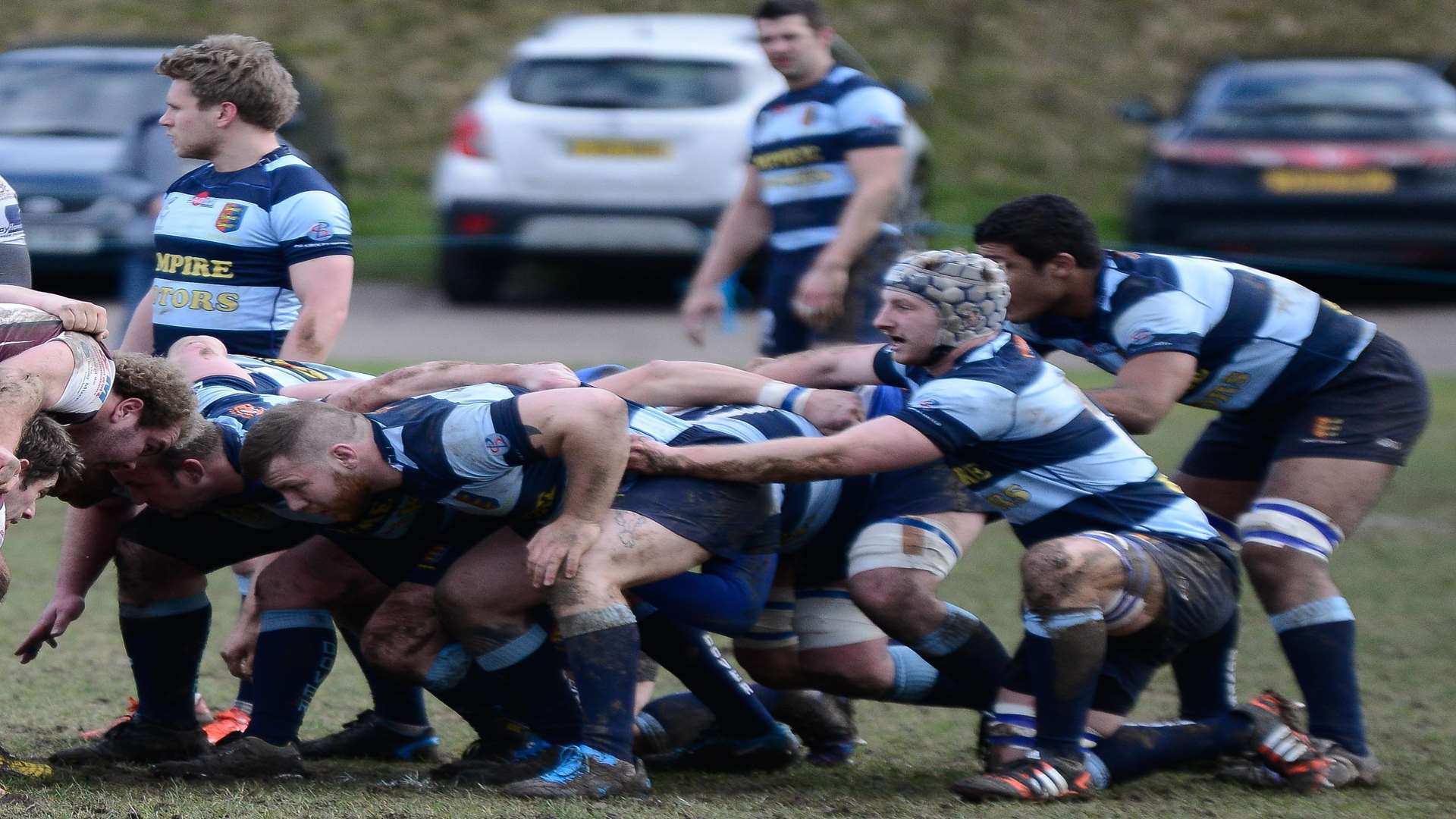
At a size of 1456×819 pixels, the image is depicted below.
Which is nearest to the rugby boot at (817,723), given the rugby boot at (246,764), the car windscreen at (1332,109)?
the rugby boot at (246,764)

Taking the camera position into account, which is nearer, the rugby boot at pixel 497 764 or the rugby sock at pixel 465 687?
the rugby boot at pixel 497 764

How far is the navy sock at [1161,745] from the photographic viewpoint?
13.4ft

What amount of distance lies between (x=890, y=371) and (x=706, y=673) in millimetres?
858

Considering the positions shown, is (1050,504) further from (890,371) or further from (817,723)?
Answer: (817,723)

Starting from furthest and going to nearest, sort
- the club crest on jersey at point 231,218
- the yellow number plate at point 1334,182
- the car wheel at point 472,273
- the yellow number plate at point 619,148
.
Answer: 1. the car wheel at point 472,273
2. the yellow number plate at point 1334,182
3. the yellow number plate at point 619,148
4. the club crest on jersey at point 231,218

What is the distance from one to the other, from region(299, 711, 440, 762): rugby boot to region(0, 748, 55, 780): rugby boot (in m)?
0.66

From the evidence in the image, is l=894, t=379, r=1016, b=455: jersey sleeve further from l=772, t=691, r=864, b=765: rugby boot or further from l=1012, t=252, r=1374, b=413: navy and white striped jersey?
l=772, t=691, r=864, b=765: rugby boot

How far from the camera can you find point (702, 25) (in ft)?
40.2

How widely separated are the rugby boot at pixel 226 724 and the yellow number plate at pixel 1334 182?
8.69m

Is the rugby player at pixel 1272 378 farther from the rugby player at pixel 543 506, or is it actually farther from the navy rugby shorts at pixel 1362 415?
the rugby player at pixel 543 506

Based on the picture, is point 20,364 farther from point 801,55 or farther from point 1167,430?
point 1167,430

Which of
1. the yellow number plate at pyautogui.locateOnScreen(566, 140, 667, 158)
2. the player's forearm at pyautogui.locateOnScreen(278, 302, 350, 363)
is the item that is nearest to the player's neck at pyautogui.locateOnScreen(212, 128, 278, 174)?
the player's forearm at pyautogui.locateOnScreen(278, 302, 350, 363)

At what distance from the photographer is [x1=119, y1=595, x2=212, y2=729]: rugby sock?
430cm

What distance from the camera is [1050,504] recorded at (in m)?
4.11
